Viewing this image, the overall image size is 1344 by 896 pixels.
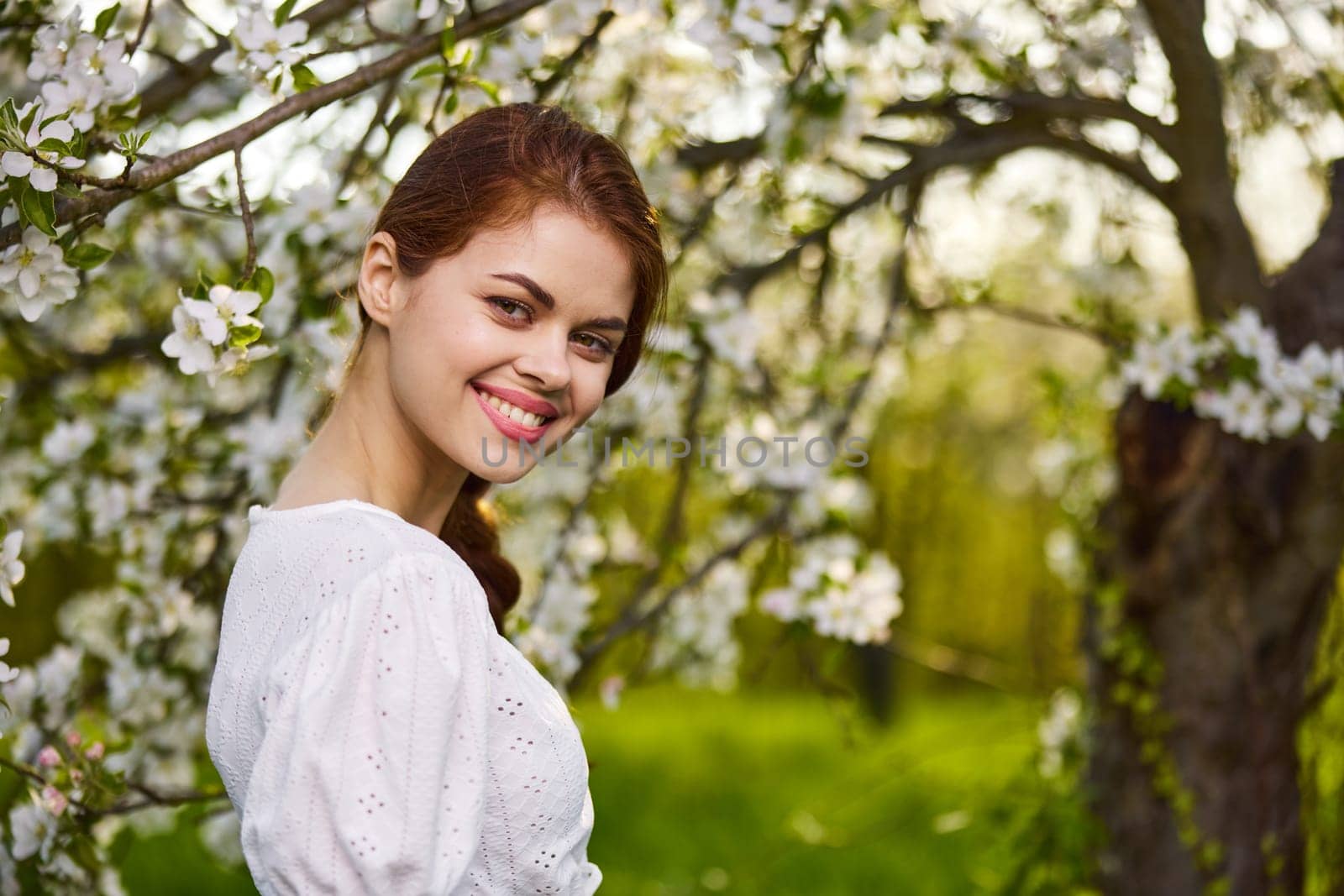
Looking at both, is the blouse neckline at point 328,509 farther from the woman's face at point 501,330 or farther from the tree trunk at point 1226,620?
the tree trunk at point 1226,620

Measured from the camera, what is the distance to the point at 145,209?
257 cm

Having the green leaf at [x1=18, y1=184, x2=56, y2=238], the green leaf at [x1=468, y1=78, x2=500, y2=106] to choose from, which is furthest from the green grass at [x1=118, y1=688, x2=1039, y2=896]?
the green leaf at [x1=18, y1=184, x2=56, y2=238]

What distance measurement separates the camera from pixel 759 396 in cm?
281

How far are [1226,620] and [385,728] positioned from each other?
7.09 ft

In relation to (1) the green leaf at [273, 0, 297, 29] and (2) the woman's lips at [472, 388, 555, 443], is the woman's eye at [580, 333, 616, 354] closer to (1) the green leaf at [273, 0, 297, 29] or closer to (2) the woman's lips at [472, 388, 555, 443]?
(2) the woman's lips at [472, 388, 555, 443]

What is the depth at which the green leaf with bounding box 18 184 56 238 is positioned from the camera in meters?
1.34

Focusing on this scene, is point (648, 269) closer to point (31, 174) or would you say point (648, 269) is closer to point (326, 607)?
point (326, 607)

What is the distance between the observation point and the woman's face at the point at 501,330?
1302 mm

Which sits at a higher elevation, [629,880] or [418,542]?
[418,542]

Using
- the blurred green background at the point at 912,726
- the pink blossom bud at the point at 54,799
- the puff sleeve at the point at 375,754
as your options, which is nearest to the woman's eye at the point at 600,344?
the puff sleeve at the point at 375,754

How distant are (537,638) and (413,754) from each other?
3.23ft

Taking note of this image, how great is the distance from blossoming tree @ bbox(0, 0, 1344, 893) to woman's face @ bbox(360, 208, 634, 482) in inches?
17.2

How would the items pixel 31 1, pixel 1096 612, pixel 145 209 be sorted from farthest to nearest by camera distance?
pixel 1096 612 < pixel 145 209 < pixel 31 1

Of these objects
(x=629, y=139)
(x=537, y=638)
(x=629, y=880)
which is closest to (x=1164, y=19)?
(x=629, y=139)
